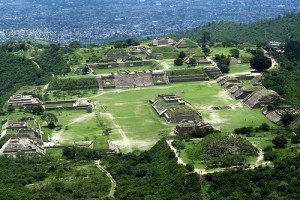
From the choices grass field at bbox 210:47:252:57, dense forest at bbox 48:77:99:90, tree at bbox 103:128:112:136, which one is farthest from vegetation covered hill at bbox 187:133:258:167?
grass field at bbox 210:47:252:57

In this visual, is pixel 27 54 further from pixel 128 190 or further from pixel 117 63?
pixel 128 190

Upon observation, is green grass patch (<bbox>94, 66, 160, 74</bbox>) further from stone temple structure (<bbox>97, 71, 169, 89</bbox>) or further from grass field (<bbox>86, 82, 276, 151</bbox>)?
grass field (<bbox>86, 82, 276, 151</bbox>)

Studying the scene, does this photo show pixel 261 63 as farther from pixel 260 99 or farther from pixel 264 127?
pixel 264 127

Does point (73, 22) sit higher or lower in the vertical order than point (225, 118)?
lower

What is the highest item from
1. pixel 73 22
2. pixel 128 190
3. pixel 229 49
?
pixel 128 190

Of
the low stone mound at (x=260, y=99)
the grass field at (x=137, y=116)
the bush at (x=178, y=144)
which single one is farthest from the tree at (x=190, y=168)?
the low stone mound at (x=260, y=99)

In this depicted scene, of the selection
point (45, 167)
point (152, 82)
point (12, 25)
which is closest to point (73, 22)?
Answer: point (12, 25)
